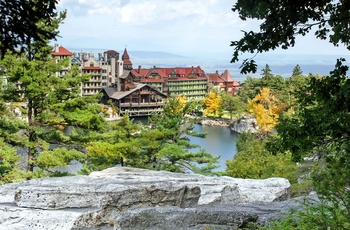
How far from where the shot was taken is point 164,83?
6556 cm

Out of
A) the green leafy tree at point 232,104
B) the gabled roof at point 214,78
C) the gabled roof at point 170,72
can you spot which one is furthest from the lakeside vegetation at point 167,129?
the gabled roof at point 214,78

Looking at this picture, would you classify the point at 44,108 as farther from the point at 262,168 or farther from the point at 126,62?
the point at 126,62

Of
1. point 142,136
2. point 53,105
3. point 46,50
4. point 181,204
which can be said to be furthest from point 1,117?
point 181,204

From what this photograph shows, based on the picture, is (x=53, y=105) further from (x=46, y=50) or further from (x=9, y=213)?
(x=9, y=213)

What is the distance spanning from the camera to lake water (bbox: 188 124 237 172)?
33334 millimetres

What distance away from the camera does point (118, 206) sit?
709 centimetres

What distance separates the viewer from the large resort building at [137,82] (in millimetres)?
59781

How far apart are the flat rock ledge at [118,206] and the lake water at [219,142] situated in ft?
70.3

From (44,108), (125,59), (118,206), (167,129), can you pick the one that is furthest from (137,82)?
(118,206)

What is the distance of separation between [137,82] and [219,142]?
88.4 feet

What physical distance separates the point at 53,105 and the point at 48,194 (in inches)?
276

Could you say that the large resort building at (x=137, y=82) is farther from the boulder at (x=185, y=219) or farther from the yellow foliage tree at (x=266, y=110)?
the boulder at (x=185, y=219)

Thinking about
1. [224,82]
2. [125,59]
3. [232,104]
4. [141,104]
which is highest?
[125,59]

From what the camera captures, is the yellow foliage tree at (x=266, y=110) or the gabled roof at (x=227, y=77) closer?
the yellow foliage tree at (x=266, y=110)
